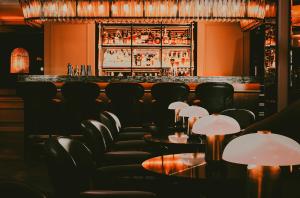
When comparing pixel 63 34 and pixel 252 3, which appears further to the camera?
pixel 63 34

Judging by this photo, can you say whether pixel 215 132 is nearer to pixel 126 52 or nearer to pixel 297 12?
pixel 297 12

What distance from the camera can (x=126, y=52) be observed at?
30.5ft

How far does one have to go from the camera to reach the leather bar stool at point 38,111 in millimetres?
6359

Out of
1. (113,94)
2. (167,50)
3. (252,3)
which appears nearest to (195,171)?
(113,94)

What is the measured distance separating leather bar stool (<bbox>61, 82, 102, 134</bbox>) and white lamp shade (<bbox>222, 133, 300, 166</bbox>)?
17.0ft

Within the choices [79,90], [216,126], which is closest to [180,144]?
[216,126]

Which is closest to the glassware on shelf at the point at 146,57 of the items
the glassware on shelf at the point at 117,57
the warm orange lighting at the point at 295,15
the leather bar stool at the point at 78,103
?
the glassware on shelf at the point at 117,57

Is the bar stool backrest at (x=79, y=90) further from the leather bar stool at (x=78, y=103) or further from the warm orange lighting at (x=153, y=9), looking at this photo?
the warm orange lighting at (x=153, y=9)

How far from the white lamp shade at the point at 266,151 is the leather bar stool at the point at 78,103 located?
5.18m

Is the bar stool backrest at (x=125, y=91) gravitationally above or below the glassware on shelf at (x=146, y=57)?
below

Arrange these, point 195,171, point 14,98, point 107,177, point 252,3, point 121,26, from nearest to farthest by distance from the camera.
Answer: point 195,171 < point 107,177 < point 252,3 < point 121,26 < point 14,98

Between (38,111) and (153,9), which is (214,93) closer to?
(153,9)

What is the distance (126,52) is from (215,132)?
7.12 metres

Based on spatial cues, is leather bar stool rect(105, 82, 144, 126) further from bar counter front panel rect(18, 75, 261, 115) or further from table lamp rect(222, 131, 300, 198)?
table lamp rect(222, 131, 300, 198)
